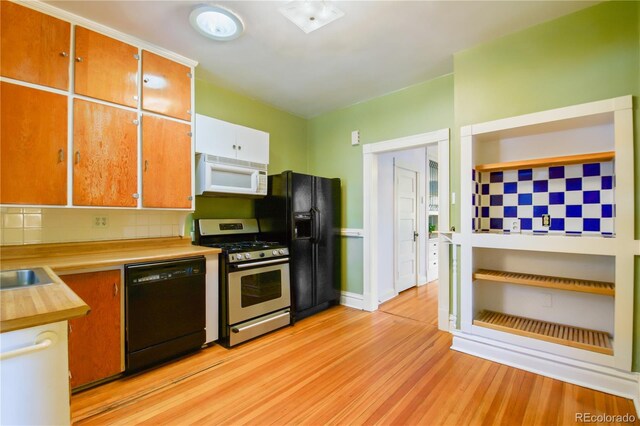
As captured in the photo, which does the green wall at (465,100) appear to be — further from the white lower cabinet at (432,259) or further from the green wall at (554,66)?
the white lower cabinet at (432,259)

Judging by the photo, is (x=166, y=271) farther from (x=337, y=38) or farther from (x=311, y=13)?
(x=337, y=38)

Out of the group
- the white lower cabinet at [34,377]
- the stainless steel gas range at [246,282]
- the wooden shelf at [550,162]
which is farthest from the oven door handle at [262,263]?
the wooden shelf at [550,162]

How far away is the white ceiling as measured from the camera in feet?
6.68

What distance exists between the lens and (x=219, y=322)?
104 inches

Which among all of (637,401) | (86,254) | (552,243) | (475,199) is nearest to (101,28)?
(86,254)

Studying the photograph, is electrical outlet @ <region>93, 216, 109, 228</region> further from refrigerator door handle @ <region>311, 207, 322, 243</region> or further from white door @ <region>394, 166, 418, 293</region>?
white door @ <region>394, 166, 418, 293</region>

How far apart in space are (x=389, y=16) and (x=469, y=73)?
3.20 feet

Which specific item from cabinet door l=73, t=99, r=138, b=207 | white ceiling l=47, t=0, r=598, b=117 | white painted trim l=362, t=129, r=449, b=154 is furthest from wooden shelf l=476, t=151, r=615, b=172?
cabinet door l=73, t=99, r=138, b=207

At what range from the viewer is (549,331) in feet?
7.38

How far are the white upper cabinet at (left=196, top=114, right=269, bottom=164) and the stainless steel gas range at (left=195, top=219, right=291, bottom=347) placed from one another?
739 mm

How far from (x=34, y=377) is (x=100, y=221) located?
183 cm

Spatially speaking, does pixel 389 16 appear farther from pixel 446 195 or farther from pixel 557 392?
pixel 557 392

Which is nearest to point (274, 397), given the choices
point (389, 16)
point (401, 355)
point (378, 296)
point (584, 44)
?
point (401, 355)

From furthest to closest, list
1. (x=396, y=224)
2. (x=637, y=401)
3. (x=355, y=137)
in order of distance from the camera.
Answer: (x=396, y=224)
(x=355, y=137)
(x=637, y=401)
